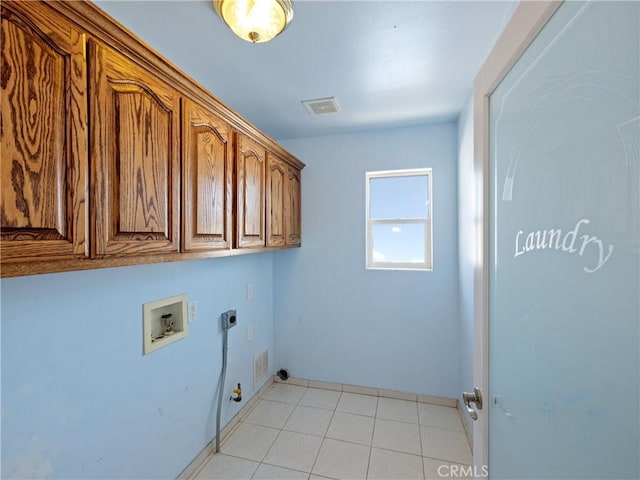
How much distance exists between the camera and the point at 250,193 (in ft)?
6.05

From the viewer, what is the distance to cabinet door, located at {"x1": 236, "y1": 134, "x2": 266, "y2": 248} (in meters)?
1.72

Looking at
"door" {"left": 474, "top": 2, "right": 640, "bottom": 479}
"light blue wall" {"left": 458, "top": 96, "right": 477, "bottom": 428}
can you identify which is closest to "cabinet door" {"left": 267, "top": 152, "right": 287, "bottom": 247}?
"light blue wall" {"left": 458, "top": 96, "right": 477, "bottom": 428}

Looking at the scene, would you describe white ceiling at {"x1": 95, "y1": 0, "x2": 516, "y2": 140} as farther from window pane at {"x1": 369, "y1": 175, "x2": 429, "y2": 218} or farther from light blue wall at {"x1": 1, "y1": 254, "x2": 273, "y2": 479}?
light blue wall at {"x1": 1, "y1": 254, "x2": 273, "y2": 479}

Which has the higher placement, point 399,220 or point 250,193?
point 250,193

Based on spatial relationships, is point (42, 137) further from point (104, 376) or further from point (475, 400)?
point (475, 400)

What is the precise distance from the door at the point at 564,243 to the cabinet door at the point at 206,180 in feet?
4.10

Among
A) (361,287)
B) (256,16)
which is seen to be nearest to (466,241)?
(361,287)

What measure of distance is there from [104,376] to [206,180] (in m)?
1.03

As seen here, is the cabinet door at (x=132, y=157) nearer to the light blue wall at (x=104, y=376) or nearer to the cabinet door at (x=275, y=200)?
the light blue wall at (x=104, y=376)

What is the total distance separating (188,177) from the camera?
50.9 inches

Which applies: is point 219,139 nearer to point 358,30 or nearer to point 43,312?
point 358,30

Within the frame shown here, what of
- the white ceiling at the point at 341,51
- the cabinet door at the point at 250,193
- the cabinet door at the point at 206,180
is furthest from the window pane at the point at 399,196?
the cabinet door at the point at 206,180

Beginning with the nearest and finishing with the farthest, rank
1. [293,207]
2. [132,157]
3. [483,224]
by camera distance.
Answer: [483,224] → [132,157] → [293,207]

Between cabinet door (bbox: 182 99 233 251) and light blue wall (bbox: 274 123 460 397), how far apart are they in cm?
123
